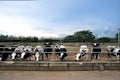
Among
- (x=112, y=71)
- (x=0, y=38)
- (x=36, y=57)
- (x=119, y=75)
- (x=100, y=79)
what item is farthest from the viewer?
(x=0, y=38)

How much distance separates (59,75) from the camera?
24.7ft

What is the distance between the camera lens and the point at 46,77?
23.8 feet

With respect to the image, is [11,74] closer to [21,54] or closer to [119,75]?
[21,54]

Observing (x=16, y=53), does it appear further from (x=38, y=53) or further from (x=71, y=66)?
(x=71, y=66)

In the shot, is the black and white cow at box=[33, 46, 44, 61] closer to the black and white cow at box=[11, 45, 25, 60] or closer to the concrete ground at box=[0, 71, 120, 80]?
the black and white cow at box=[11, 45, 25, 60]

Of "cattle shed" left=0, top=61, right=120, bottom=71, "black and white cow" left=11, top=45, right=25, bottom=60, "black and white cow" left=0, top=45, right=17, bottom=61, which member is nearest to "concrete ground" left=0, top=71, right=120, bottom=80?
"cattle shed" left=0, top=61, right=120, bottom=71

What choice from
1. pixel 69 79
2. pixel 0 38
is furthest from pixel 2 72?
pixel 0 38

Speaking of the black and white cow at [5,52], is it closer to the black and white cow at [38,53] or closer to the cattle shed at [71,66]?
the black and white cow at [38,53]

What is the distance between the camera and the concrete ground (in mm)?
7117

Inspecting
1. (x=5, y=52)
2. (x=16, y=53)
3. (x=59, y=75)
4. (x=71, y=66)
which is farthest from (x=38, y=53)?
(x=59, y=75)

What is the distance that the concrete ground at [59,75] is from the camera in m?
7.12

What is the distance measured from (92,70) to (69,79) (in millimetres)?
1490

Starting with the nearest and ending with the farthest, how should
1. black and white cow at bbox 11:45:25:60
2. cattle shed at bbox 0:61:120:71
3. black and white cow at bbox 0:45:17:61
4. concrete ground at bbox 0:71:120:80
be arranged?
1. concrete ground at bbox 0:71:120:80
2. cattle shed at bbox 0:61:120:71
3. black and white cow at bbox 0:45:17:61
4. black and white cow at bbox 11:45:25:60

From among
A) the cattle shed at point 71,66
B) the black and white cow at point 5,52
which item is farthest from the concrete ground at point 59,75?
the black and white cow at point 5,52
